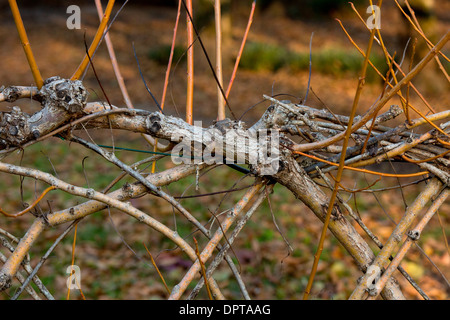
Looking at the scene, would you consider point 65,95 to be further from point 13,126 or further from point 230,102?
point 230,102

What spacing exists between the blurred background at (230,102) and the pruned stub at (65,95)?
0.06 meters

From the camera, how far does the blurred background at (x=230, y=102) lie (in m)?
3.84

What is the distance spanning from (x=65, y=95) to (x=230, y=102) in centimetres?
708
